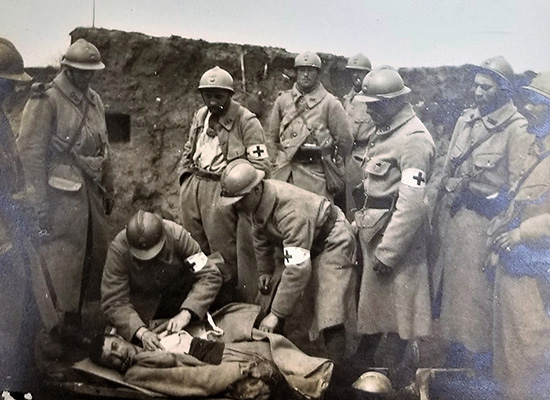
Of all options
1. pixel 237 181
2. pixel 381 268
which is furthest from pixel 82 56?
pixel 381 268

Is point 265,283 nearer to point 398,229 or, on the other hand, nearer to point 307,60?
point 398,229

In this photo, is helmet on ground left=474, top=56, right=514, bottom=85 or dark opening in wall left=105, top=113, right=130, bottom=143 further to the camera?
dark opening in wall left=105, top=113, right=130, bottom=143

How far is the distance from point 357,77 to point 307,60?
0.36 meters

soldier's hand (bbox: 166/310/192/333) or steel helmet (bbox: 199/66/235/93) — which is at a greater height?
steel helmet (bbox: 199/66/235/93)

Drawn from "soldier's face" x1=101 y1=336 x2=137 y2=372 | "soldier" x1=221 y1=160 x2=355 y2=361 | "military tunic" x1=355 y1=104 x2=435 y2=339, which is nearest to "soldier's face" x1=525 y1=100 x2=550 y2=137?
"military tunic" x1=355 y1=104 x2=435 y2=339

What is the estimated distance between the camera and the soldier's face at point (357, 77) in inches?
236

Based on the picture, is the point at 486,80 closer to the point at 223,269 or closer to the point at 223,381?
the point at 223,269

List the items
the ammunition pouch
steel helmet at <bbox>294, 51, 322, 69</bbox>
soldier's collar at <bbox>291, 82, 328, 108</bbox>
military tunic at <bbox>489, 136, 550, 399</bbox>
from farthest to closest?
soldier's collar at <bbox>291, 82, 328, 108</bbox>, steel helmet at <bbox>294, 51, 322, 69</bbox>, the ammunition pouch, military tunic at <bbox>489, 136, 550, 399</bbox>

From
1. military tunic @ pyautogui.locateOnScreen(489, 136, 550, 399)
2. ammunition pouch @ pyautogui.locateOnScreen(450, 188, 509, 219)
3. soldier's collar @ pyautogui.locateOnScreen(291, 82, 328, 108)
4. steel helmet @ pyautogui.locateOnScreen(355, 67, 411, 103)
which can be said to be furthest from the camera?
soldier's collar @ pyautogui.locateOnScreen(291, 82, 328, 108)

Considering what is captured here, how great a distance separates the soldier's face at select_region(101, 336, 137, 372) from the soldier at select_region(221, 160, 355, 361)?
834mm

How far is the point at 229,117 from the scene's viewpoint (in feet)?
19.9

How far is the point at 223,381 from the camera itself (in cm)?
565

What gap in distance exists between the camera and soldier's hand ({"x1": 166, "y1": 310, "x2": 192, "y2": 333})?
5.86 metres

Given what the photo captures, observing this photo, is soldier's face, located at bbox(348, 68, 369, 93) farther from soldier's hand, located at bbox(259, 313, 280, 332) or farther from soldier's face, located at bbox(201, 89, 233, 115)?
soldier's hand, located at bbox(259, 313, 280, 332)
